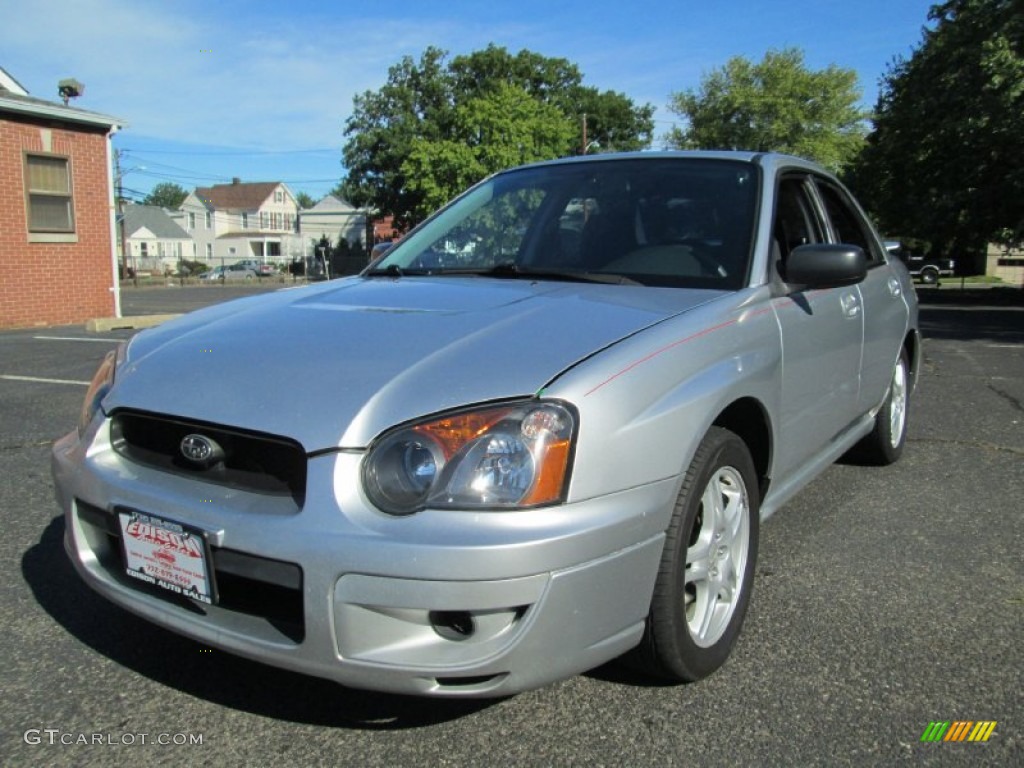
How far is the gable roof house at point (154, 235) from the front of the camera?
3000 inches

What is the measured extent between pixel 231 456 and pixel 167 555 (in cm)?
28

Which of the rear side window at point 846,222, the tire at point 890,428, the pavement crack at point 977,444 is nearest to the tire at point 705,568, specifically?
the rear side window at point 846,222

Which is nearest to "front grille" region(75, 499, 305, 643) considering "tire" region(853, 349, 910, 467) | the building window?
"tire" region(853, 349, 910, 467)

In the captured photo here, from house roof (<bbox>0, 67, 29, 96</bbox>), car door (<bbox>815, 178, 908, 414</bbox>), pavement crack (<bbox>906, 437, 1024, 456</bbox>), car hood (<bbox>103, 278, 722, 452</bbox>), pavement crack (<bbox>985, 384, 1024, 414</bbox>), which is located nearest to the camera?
car hood (<bbox>103, 278, 722, 452</bbox>)

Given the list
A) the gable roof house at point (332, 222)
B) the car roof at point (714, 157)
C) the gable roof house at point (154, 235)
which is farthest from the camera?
the gable roof house at point (332, 222)

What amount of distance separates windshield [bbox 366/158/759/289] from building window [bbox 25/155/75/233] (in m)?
12.6

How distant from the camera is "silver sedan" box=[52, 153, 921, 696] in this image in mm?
1815

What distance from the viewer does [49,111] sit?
1357 cm

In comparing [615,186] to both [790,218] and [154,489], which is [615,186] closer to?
[790,218]

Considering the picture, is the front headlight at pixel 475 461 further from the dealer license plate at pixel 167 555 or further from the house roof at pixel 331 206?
the house roof at pixel 331 206

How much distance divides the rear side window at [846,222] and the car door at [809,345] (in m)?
0.25

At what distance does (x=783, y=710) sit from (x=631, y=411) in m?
0.94

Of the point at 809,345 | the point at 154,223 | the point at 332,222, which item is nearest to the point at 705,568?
the point at 809,345

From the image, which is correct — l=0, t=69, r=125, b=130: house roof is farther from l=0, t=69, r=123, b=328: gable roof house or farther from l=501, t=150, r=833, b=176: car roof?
l=501, t=150, r=833, b=176: car roof
